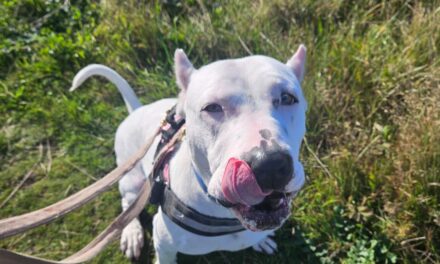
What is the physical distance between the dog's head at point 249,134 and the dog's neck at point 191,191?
0.13 m

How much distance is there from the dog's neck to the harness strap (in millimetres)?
23

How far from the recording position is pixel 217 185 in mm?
1760

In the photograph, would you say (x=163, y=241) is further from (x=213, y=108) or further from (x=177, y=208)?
(x=213, y=108)

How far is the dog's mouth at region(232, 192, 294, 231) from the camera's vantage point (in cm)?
178

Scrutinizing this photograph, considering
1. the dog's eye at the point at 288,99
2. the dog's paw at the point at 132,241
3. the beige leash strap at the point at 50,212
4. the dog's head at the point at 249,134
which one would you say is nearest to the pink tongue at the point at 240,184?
the dog's head at the point at 249,134

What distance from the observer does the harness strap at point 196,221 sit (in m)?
2.26

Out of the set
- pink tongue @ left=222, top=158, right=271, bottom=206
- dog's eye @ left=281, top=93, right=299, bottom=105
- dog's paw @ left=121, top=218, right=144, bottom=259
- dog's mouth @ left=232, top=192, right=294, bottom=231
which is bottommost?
dog's paw @ left=121, top=218, right=144, bottom=259

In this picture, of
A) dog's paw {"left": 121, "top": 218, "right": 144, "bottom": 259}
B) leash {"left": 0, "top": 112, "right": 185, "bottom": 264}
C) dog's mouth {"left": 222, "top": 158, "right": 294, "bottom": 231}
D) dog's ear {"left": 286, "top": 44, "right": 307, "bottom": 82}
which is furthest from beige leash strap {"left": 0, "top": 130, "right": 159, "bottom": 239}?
dog's paw {"left": 121, "top": 218, "right": 144, "bottom": 259}

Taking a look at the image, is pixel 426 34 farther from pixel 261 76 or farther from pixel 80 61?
pixel 80 61

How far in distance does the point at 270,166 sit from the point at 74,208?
0.94 metres

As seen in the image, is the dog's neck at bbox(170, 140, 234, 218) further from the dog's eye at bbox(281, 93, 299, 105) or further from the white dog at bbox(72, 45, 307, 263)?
the dog's eye at bbox(281, 93, 299, 105)

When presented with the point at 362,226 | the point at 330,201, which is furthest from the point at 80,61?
the point at 362,226

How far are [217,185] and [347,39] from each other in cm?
269

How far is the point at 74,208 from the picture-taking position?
196 centimetres
